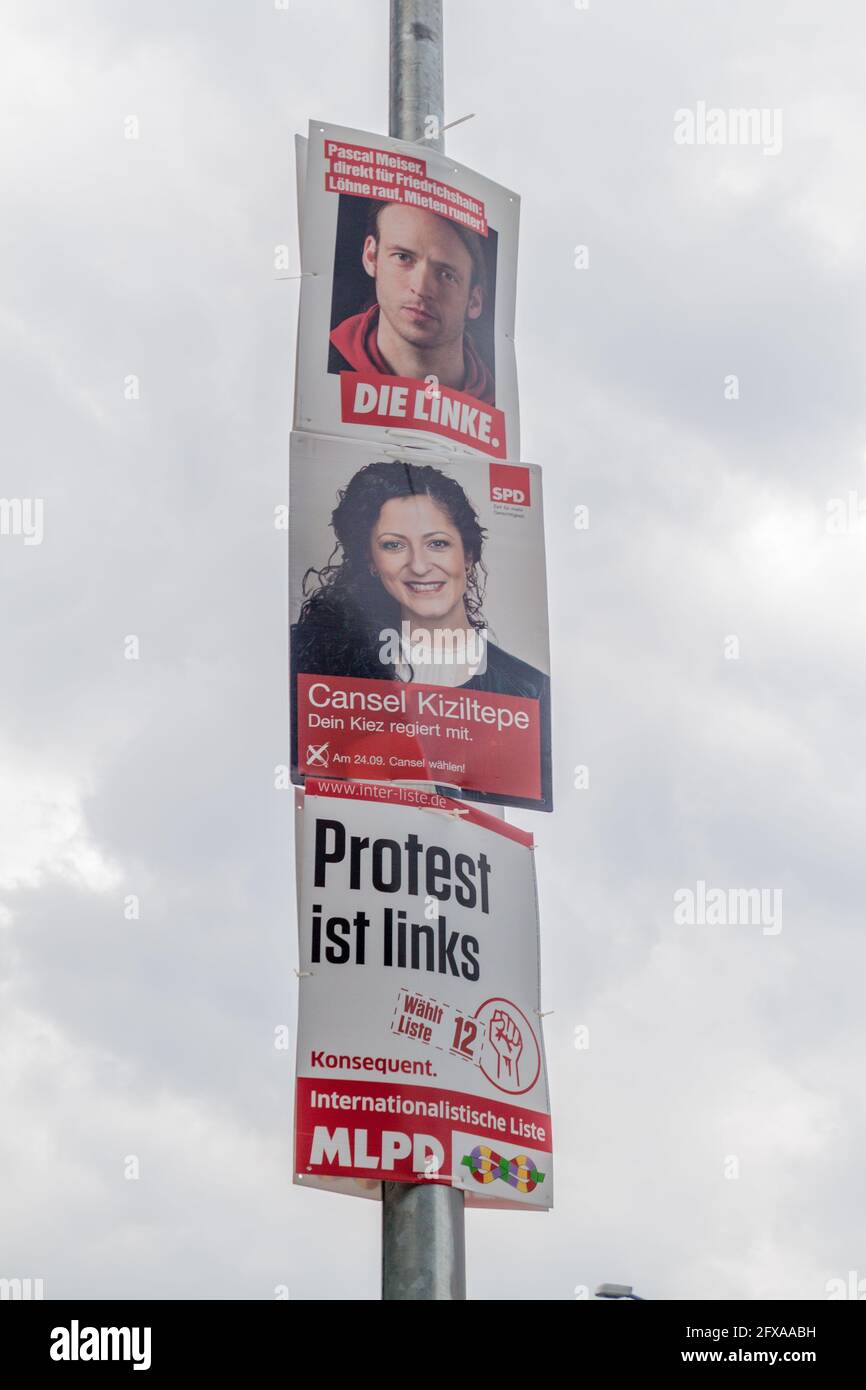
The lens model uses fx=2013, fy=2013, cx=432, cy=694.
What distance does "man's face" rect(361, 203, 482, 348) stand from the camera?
1700cm

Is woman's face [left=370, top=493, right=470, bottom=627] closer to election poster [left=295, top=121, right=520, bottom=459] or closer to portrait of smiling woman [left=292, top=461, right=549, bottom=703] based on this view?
portrait of smiling woman [left=292, top=461, right=549, bottom=703]

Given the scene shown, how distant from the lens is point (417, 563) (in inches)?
633

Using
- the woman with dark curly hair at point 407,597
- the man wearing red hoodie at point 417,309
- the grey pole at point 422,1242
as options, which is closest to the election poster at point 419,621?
the woman with dark curly hair at point 407,597

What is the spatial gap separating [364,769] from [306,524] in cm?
210

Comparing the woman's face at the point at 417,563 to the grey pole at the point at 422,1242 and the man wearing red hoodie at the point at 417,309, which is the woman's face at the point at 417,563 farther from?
→ the grey pole at the point at 422,1242

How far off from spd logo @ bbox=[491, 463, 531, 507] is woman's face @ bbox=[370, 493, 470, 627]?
2.26 ft

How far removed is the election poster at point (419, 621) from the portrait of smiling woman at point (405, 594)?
1 centimetres

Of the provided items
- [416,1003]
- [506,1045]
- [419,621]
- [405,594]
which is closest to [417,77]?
[405,594]

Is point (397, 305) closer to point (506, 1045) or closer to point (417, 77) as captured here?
point (417, 77)

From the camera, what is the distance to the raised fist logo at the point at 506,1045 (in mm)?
14570

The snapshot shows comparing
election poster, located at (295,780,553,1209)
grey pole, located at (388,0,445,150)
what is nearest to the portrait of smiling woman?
election poster, located at (295,780,553,1209)

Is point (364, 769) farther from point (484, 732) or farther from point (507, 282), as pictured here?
point (507, 282)
